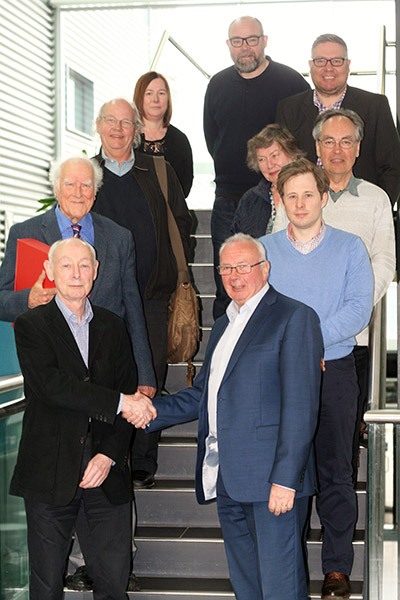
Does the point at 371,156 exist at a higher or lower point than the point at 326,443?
higher

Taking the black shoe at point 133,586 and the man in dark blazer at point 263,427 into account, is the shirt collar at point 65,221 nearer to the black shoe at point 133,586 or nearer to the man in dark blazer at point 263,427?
the man in dark blazer at point 263,427

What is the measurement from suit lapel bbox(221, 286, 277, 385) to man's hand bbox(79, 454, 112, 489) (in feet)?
1.68

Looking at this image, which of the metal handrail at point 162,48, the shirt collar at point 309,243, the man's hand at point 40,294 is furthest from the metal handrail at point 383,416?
the metal handrail at point 162,48

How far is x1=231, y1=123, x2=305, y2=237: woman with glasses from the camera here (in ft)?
13.4

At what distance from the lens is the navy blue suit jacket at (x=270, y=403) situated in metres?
3.02

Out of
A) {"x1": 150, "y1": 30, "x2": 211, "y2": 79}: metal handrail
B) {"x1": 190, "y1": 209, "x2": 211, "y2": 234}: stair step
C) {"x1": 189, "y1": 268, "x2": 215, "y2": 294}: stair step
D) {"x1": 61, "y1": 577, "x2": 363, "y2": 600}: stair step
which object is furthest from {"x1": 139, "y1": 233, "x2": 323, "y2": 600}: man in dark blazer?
{"x1": 150, "y1": 30, "x2": 211, "y2": 79}: metal handrail

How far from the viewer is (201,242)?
20.3 feet

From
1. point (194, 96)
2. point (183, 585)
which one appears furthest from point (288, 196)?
point (194, 96)

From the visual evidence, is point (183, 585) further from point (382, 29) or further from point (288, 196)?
point (382, 29)

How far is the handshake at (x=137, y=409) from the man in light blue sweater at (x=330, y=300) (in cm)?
70

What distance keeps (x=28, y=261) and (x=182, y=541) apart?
1.64 m

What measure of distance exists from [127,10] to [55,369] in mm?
8439

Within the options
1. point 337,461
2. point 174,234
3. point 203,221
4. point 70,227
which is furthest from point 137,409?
point 203,221

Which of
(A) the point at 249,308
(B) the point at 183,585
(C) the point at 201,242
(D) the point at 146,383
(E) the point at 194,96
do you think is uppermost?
(E) the point at 194,96
